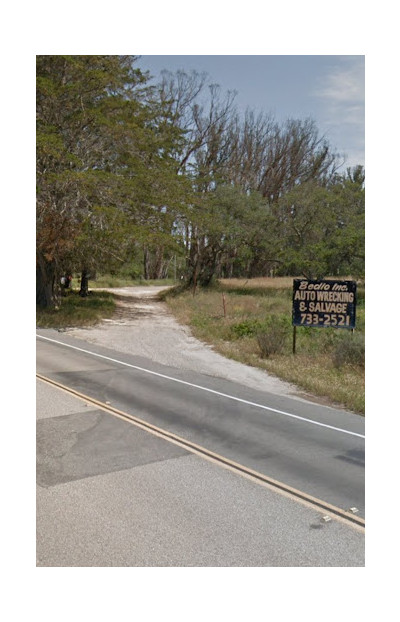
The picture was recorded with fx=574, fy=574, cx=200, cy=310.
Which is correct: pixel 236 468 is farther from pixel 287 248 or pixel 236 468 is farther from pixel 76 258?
pixel 287 248

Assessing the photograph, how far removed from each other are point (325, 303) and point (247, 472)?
31.8ft

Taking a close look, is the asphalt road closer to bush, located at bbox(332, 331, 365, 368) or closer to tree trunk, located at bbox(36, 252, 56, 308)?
bush, located at bbox(332, 331, 365, 368)

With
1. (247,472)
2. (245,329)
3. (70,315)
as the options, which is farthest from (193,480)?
(70,315)

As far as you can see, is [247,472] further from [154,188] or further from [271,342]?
[154,188]

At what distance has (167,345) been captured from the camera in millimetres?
20500

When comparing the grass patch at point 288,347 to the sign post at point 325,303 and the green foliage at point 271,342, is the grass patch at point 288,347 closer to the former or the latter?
the green foliage at point 271,342

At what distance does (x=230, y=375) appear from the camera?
50.4 ft

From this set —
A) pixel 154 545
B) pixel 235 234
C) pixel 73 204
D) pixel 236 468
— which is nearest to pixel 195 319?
pixel 73 204

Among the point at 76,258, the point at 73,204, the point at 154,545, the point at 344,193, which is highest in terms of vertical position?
the point at 344,193

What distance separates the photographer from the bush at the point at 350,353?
52.0 ft

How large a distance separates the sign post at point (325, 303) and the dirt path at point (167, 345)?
234 cm

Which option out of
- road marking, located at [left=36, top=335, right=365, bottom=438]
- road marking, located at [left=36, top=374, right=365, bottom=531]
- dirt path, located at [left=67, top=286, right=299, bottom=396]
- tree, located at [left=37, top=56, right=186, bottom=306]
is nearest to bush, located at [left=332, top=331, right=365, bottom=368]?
dirt path, located at [left=67, top=286, right=299, bottom=396]

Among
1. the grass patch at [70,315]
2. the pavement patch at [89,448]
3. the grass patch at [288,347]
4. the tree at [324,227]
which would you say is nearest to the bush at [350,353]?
the grass patch at [288,347]

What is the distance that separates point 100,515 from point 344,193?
33253 mm
